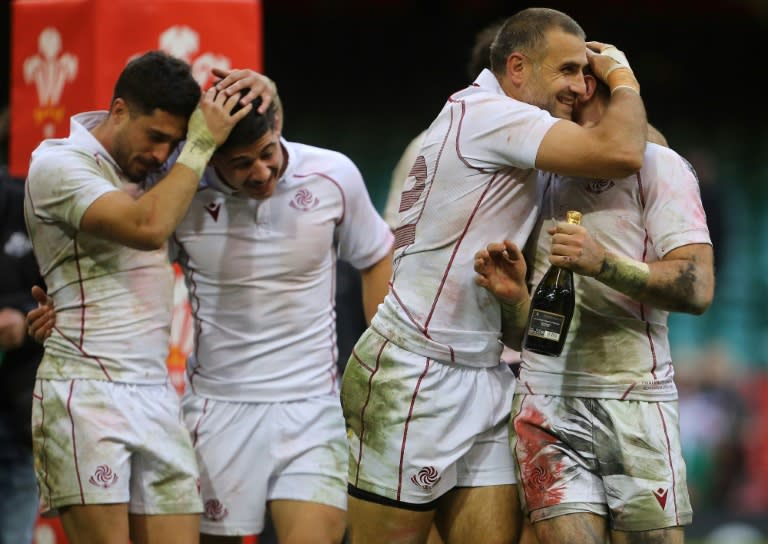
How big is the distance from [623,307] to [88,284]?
1712 mm

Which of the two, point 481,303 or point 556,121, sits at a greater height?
point 556,121

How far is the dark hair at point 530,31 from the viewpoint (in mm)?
3508

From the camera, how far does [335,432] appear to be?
4332 millimetres

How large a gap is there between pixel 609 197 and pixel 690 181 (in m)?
0.23

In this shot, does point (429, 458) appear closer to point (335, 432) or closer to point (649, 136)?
point (335, 432)

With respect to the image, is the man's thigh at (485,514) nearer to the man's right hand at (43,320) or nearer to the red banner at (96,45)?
the man's right hand at (43,320)

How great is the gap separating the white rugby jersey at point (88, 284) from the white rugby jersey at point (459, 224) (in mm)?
870

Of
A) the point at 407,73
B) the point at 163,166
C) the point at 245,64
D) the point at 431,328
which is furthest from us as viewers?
the point at 407,73

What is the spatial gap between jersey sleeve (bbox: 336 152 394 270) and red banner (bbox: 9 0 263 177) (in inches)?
43.9

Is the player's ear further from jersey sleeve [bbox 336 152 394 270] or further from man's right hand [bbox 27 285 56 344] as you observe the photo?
man's right hand [bbox 27 285 56 344]

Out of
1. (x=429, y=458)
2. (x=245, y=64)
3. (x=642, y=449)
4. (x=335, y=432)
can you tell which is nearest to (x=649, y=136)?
(x=642, y=449)

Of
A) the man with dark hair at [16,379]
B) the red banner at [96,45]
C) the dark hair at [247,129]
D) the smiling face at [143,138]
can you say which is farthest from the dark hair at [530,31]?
the man with dark hair at [16,379]

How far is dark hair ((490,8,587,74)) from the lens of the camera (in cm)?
351

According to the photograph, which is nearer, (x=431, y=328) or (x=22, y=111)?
(x=431, y=328)
